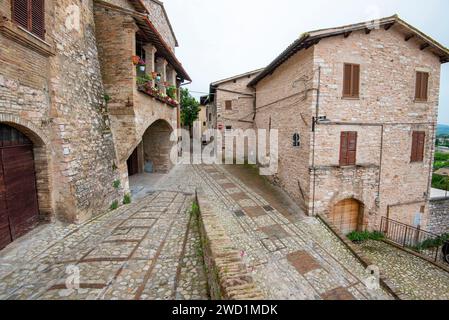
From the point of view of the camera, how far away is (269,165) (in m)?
12.6

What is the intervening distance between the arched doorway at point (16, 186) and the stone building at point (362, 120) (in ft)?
30.6

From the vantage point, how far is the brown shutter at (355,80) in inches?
331

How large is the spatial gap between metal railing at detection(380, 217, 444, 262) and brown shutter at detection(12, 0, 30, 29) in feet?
48.3

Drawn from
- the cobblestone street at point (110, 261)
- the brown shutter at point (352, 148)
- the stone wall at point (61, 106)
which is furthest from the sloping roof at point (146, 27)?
the brown shutter at point (352, 148)

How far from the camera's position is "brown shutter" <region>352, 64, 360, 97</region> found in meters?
8.40

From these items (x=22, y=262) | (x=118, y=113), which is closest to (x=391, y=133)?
(x=118, y=113)

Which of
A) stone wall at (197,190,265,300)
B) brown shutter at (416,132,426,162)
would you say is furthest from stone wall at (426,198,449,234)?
stone wall at (197,190,265,300)

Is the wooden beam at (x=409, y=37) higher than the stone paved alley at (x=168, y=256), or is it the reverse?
the wooden beam at (x=409, y=37)

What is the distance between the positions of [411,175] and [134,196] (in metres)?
13.6

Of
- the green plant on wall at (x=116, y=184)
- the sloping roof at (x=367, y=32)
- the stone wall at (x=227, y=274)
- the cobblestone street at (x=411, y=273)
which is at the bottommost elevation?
the cobblestone street at (x=411, y=273)

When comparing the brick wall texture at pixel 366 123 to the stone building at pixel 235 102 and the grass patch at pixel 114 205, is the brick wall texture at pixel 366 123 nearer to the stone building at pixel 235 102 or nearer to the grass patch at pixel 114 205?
the stone building at pixel 235 102

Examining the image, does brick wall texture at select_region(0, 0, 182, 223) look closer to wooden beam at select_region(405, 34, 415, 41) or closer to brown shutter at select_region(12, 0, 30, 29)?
brown shutter at select_region(12, 0, 30, 29)

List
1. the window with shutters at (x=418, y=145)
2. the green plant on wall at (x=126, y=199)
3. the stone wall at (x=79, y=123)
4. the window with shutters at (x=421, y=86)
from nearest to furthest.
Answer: the stone wall at (x=79, y=123) → the green plant on wall at (x=126, y=199) → the window with shutters at (x=421, y=86) → the window with shutters at (x=418, y=145)
